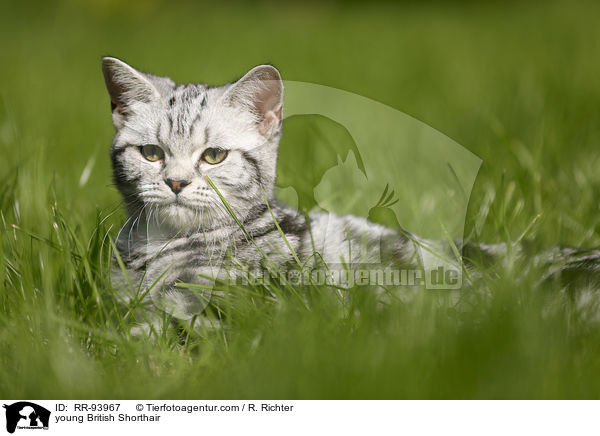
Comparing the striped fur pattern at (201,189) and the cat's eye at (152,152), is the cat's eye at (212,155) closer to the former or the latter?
the striped fur pattern at (201,189)

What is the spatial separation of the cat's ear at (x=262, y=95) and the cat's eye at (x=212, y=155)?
0.13 m

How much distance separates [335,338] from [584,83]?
9.38 feet

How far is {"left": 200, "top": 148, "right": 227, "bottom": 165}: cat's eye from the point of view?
142 cm

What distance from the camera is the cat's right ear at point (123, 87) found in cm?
143

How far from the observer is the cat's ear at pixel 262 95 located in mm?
1377

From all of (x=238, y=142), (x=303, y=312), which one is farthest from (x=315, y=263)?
(x=238, y=142)

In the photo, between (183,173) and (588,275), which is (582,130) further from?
(183,173)

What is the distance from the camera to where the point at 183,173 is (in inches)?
54.4
